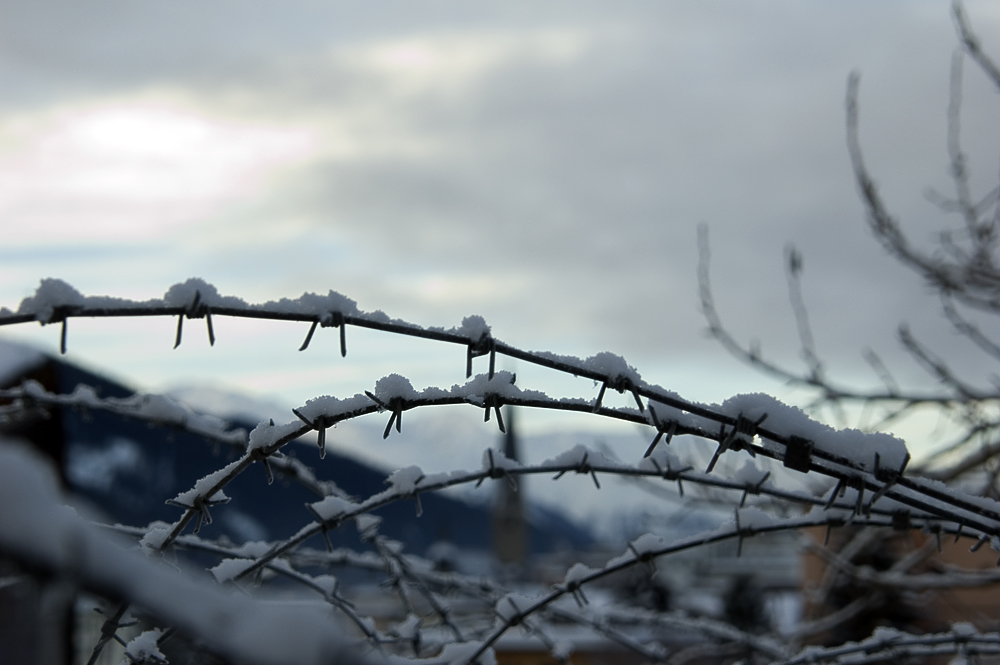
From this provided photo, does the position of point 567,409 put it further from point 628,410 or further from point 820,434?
point 820,434

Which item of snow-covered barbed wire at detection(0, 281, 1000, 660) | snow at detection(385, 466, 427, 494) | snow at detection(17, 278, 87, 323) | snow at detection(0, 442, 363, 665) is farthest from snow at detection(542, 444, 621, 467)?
Result: snow at detection(0, 442, 363, 665)

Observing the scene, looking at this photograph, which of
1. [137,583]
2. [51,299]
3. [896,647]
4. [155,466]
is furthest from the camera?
[155,466]

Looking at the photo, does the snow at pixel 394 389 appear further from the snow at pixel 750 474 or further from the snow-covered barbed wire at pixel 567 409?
the snow at pixel 750 474

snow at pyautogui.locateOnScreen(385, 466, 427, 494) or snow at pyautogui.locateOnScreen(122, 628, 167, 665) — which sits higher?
snow at pyautogui.locateOnScreen(385, 466, 427, 494)

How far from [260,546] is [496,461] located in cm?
41

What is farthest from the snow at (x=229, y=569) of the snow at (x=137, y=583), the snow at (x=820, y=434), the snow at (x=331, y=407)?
the snow at (x=137, y=583)

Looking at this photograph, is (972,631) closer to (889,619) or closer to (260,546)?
(260,546)

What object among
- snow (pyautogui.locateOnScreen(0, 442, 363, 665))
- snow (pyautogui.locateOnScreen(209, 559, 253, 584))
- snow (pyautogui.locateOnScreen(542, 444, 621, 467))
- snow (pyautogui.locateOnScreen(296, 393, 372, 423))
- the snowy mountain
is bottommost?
the snowy mountain

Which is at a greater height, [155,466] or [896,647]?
[896,647]

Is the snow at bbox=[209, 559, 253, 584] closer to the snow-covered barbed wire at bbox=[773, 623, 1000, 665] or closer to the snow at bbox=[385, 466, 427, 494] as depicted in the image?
the snow at bbox=[385, 466, 427, 494]

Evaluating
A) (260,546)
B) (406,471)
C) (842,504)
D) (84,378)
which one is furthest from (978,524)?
(84,378)

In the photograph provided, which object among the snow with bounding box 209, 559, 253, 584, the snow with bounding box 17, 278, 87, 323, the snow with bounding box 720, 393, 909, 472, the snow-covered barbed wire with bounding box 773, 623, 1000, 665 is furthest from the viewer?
the snow-covered barbed wire with bounding box 773, 623, 1000, 665

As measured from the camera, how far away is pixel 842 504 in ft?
4.25

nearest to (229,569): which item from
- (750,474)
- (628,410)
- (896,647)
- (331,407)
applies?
(331,407)
